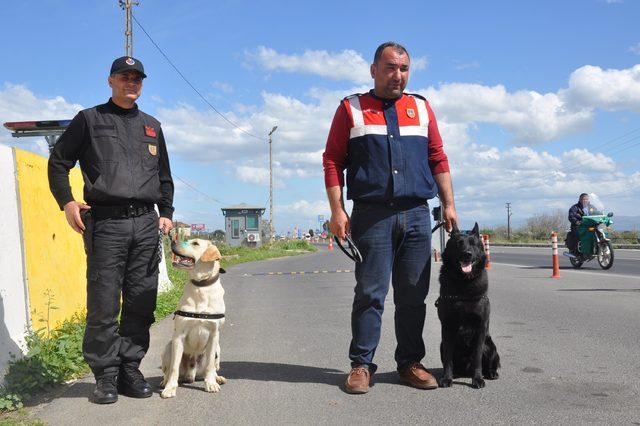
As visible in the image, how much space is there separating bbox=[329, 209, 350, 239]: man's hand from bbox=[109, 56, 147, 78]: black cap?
5.45 ft

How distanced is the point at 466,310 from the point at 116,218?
2445 millimetres

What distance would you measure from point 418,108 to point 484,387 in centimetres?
201

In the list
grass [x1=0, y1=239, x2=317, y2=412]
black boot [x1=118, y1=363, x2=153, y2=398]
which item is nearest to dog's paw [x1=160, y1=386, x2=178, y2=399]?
black boot [x1=118, y1=363, x2=153, y2=398]

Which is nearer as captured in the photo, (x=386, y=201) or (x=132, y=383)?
(x=132, y=383)

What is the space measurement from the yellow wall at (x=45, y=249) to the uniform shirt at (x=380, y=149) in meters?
2.67

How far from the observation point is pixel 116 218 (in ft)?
13.9

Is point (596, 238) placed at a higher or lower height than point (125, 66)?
lower

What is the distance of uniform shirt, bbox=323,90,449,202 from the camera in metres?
4.46

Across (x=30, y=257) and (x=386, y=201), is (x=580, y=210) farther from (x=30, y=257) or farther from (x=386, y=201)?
(x=30, y=257)

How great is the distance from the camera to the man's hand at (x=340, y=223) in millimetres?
4527

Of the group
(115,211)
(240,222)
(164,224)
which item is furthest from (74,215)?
(240,222)

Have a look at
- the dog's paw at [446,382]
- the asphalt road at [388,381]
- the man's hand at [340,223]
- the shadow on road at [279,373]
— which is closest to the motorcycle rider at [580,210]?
the asphalt road at [388,381]

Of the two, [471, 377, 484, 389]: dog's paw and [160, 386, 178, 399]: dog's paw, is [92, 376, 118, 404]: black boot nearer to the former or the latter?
[160, 386, 178, 399]: dog's paw

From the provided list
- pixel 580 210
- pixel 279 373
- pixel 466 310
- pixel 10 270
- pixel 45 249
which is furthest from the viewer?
pixel 580 210
